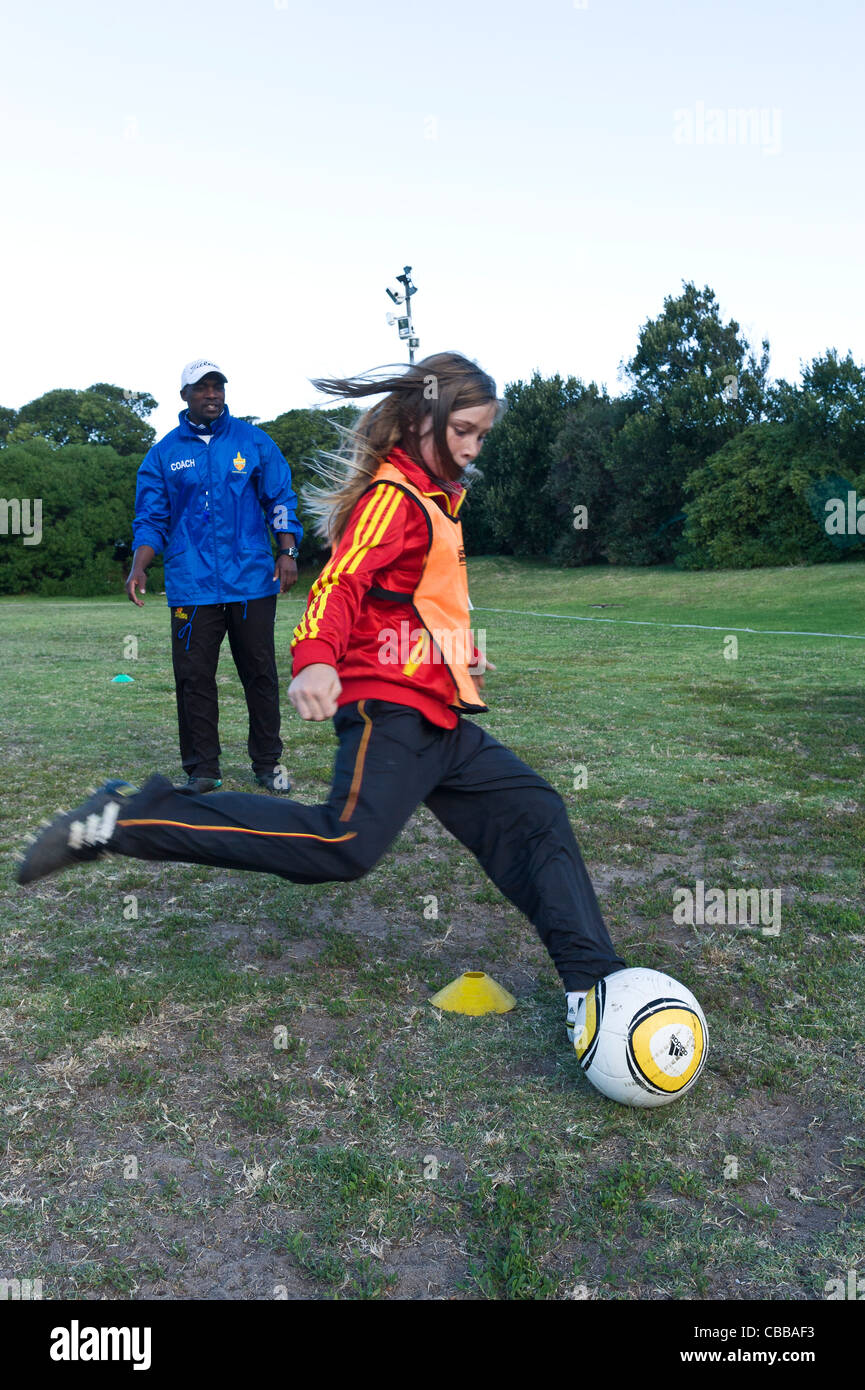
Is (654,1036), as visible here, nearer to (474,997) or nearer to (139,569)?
(474,997)

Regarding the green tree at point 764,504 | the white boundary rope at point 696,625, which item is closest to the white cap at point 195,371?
the white boundary rope at point 696,625

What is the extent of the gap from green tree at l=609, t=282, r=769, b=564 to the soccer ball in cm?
4434

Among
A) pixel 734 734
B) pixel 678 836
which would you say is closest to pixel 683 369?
pixel 734 734

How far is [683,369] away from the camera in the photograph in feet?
158

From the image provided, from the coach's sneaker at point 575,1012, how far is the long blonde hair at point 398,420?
1.56 m

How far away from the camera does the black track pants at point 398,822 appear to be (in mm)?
2855

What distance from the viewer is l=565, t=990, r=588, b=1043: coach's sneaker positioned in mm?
2861

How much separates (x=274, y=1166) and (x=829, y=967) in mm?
2136

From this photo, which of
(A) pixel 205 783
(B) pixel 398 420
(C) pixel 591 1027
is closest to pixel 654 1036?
(C) pixel 591 1027

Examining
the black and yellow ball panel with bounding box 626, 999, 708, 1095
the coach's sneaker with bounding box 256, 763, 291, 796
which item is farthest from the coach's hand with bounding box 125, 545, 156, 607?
the black and yellow ball panel with bounding box 626, 999, 708, 1095

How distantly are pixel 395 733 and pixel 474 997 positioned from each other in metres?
0.94

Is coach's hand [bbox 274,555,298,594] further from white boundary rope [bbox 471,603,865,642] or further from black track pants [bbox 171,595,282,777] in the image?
white boundary rope [bbox 471,603,865,642]

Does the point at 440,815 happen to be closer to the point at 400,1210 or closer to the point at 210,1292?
the point at 400,1210

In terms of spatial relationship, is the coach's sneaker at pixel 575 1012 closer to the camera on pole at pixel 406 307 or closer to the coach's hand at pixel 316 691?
the coach's hand at pixel 316 691
